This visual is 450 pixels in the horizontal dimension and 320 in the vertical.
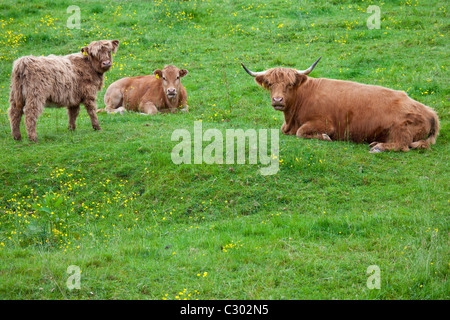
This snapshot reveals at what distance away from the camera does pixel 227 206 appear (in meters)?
7.62

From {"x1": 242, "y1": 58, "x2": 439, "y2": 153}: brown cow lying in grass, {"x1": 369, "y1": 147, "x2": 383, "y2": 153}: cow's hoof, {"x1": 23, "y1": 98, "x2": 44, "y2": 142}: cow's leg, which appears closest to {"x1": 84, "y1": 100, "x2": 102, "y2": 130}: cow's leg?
{"x1": 23, "y1": 98, "x2": 44, "y2": 142}: cow's leg

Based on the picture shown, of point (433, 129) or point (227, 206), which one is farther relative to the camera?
point (433, 129)

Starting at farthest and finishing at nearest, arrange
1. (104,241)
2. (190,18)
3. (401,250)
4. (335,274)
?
(190,18)
(104,241)
(401,250)
(335,274)

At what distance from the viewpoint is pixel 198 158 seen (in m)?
8.75

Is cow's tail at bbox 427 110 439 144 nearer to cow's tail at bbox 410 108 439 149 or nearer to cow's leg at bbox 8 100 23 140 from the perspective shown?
cow's tail at bbox 410 108 439 149

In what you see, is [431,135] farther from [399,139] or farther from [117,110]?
[117,110]

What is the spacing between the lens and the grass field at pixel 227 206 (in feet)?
17.7

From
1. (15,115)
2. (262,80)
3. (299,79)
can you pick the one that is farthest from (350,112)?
(15,115)

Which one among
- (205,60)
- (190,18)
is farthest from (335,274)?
(190,18)

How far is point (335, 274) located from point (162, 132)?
18.3 feet

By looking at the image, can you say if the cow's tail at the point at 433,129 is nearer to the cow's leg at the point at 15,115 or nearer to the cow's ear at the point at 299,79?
the cow's ear at the point at 299,79

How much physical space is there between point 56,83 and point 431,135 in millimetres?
7149
